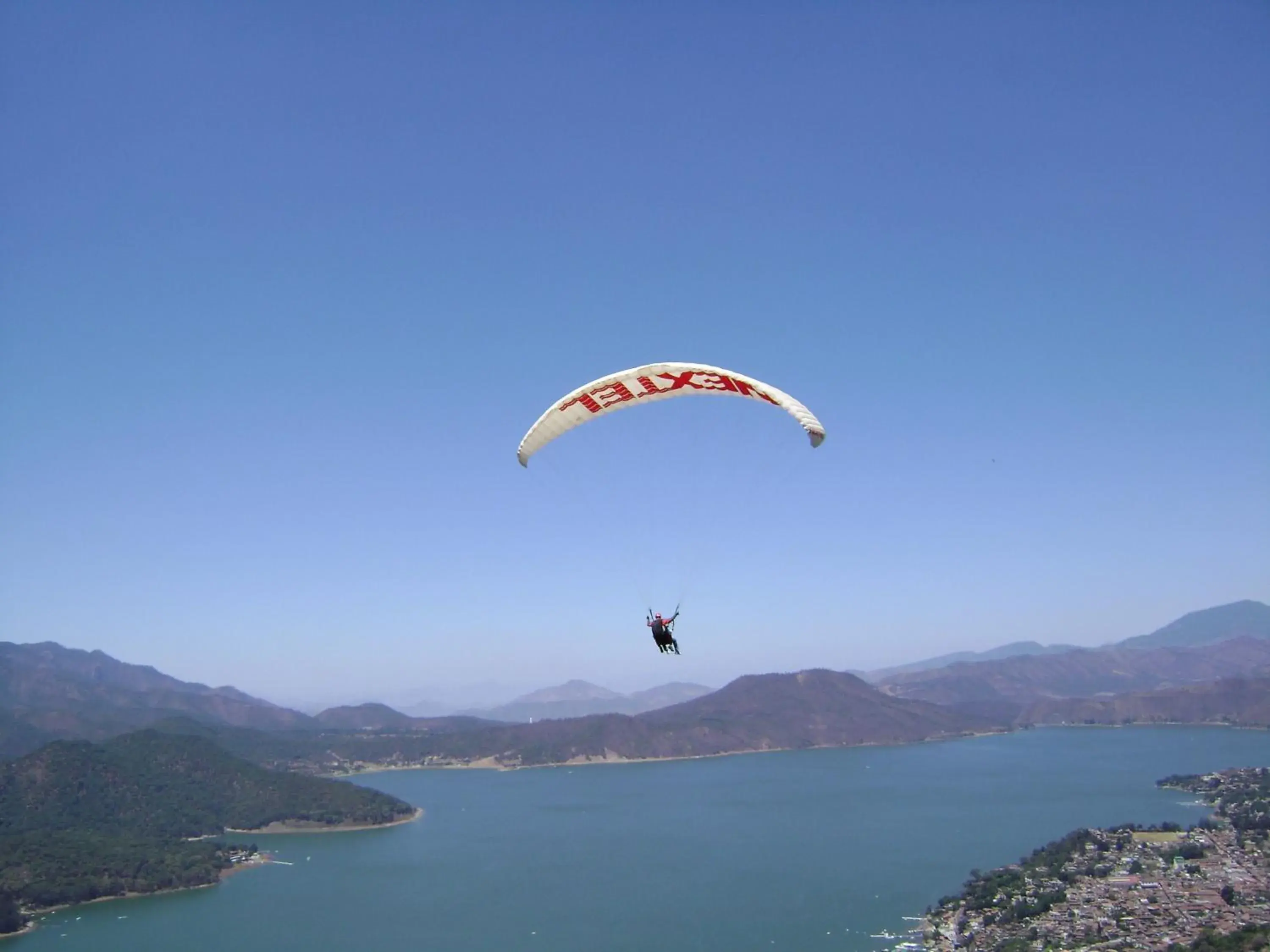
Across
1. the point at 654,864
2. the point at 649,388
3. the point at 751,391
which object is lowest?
the point at 654,864

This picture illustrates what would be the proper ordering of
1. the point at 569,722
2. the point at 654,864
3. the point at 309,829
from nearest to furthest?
the point at 654,864, the point at 309,829, the point at 569,722

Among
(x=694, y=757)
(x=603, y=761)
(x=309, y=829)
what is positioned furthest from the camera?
(x=694, y=757)

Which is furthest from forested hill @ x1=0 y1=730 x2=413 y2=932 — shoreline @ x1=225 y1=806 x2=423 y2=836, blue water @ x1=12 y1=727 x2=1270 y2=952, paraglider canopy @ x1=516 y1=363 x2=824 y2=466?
paraglider canopy @ x1=516 y1=363 x2=824 y2=466

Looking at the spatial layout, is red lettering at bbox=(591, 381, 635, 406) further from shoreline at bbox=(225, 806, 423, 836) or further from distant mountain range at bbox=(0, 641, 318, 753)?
distant mountain range at bbox=(0, 641, 318, 753)

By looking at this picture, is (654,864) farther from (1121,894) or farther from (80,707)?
(80,707)

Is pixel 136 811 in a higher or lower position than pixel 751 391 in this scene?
lower

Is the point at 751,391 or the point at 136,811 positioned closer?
the point at 751,391

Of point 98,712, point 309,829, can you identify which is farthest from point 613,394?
point 98,712
